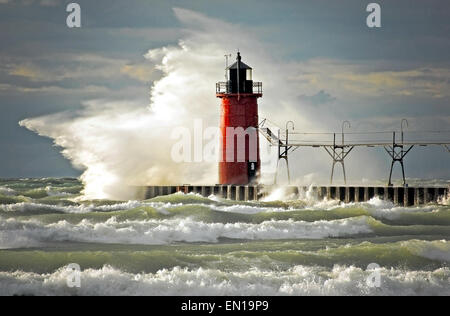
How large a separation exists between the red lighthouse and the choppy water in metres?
8.70

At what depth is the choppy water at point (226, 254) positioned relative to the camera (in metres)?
13.9

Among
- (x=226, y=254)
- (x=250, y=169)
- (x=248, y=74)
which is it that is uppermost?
(x=248, y=74)

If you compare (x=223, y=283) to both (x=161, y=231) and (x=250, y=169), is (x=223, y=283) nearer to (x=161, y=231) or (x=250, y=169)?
(x=161, y=231)

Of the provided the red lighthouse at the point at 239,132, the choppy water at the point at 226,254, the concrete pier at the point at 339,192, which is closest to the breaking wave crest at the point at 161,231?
the choppy water at the point at 226,254

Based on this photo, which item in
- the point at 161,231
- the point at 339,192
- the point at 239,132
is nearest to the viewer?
the point at 161,231

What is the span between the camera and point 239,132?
36.7 metres

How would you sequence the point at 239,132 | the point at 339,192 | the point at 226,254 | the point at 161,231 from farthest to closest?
the point at 239,132 < the point at 339,192 < the point at 161,231 < the point at 226,254

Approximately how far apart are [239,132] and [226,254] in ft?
64.1

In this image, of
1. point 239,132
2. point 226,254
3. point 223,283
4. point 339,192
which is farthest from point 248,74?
point 223,283

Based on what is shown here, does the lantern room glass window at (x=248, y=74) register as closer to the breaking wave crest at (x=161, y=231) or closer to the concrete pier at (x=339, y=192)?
the concrete pier at (x=339, y=192)

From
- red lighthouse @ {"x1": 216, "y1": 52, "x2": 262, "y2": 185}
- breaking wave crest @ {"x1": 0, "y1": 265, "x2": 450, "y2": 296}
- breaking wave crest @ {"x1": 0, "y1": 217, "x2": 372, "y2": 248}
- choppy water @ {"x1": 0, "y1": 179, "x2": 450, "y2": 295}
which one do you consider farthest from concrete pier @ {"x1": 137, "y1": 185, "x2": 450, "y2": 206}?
→ breaking wave crest @ {"x1": 0, "y1": 265, "x2": 450, "y2": 296}
